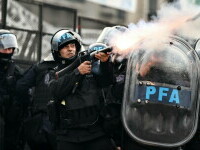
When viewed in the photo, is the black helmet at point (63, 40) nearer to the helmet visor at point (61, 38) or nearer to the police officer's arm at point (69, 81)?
the helmet visor at point (61, 38)

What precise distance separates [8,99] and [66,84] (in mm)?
2092

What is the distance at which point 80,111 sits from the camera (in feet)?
17.0

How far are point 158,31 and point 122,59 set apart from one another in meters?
0.64

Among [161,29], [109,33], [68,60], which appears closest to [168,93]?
[161,29]

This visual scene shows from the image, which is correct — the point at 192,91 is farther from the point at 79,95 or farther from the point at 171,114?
the point at 79,95

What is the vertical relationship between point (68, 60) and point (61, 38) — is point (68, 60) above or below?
below

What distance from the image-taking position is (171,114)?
443 centimetres

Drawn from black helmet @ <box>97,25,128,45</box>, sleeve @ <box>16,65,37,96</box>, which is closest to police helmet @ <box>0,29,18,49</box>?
sleeve @ <box>16,65,37,96</box>

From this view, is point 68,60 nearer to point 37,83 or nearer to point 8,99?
point 37,83

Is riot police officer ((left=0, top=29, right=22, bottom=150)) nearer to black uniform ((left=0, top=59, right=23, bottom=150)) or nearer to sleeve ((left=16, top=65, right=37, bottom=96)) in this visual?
black uniform ((left=0, top=59, right=23, bottom=150))

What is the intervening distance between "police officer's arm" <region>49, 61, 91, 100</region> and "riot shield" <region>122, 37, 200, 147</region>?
64 centimetres

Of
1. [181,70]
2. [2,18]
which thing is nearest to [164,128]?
[181,70]

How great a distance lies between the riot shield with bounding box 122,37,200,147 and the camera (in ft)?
14.5

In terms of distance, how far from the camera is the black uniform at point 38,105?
21.9 feet
